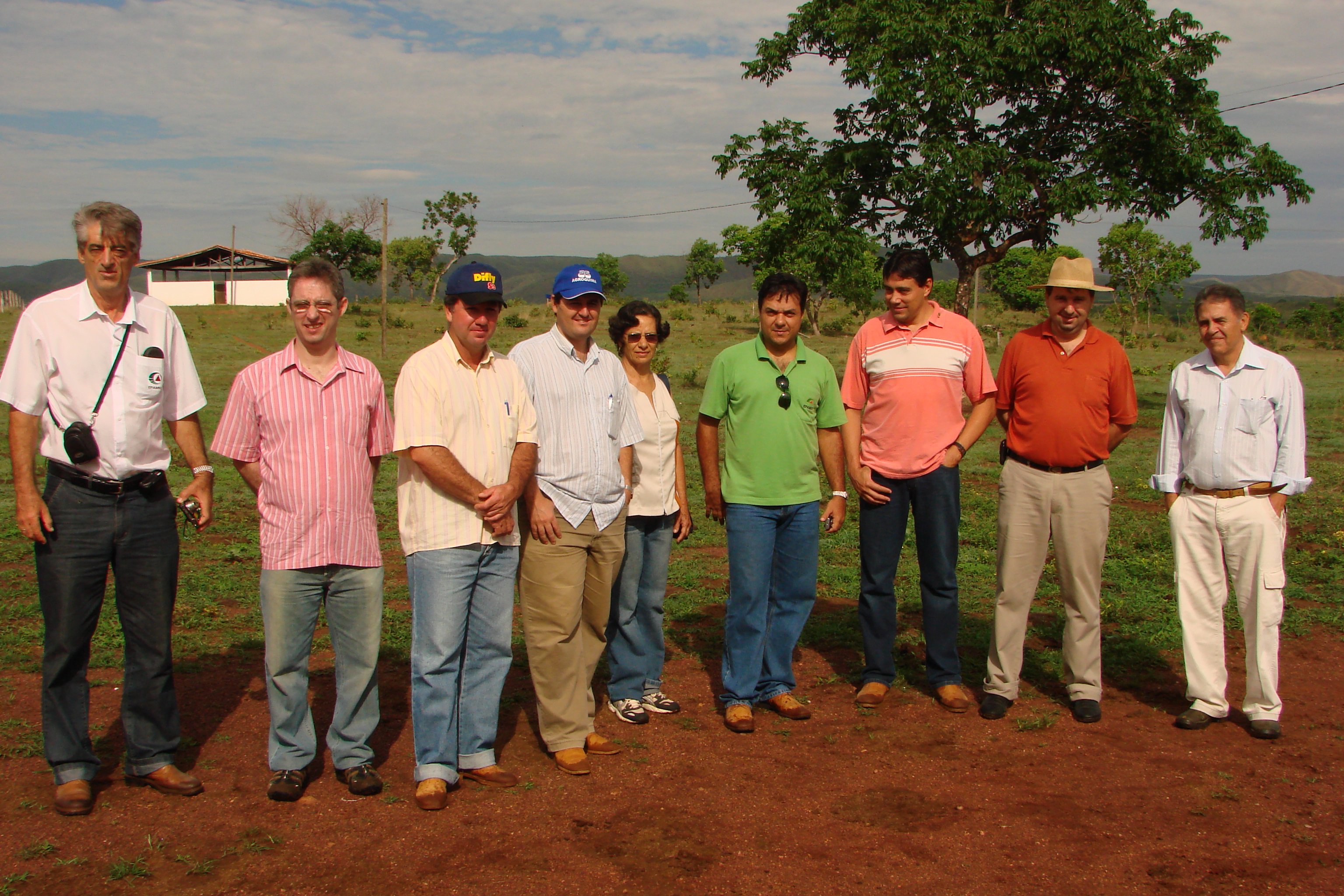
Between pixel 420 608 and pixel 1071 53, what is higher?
pixel 1071 53

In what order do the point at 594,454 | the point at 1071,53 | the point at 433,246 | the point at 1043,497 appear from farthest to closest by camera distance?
the point at 433,246 < the point at 1071,53 < the point at 1043,497 < the point at 594,454

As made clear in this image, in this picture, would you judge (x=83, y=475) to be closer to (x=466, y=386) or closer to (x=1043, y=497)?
(x=466, y=386)

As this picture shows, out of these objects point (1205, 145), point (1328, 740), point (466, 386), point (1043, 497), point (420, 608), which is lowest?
point (1328, 740)

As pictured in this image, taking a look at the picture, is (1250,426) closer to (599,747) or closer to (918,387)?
(918,387)

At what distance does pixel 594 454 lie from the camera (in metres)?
4.32

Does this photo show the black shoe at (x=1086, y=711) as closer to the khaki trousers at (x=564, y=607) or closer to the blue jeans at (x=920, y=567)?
the blue jeans at (x=920, y=567)

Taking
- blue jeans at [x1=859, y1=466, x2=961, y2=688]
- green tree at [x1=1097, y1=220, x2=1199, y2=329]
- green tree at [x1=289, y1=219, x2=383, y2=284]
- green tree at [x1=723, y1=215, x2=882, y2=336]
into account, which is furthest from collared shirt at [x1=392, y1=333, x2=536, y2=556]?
green tree at [x1=289, y1=219, x2=383, y2=284]

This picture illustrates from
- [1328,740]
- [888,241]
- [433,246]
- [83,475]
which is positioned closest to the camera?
[83,475]

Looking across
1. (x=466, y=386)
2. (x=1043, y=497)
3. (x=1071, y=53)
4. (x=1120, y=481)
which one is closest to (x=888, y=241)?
(x=1071, y=53)

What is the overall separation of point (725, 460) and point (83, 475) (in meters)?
2.81

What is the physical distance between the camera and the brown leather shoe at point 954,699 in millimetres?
5090

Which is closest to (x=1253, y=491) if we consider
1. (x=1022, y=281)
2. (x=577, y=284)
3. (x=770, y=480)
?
(x=770, y=480)

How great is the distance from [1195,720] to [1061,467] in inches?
54.2

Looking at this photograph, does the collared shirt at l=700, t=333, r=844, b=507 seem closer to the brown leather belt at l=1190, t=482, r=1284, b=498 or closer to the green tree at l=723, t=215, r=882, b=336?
the brown leather belt at l=1190, t=482, r=1284, b=498
